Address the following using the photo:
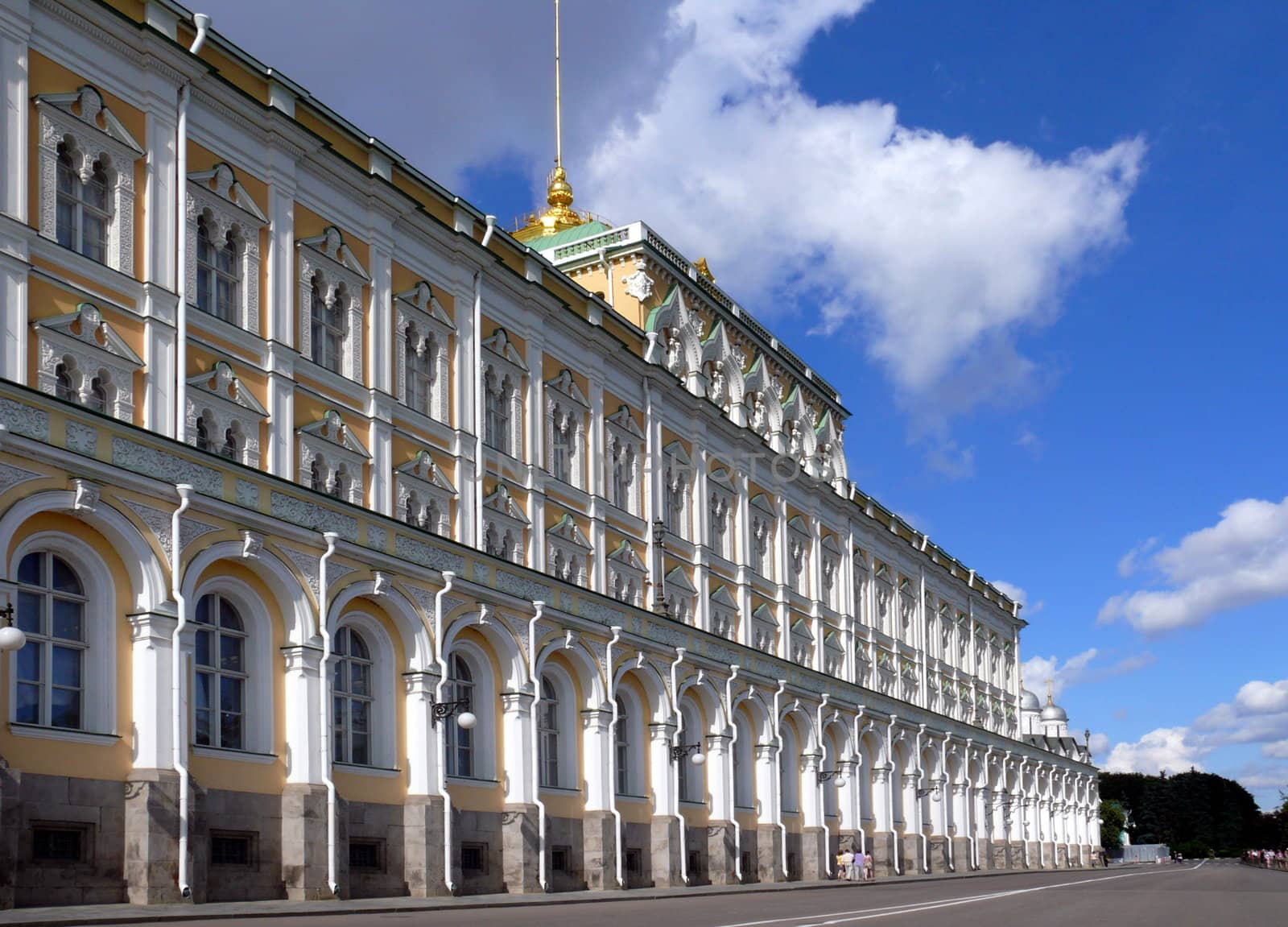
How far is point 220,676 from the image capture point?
25.2m

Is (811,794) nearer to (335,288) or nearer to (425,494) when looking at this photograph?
(425,494)

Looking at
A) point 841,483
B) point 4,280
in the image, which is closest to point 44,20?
point 4,280

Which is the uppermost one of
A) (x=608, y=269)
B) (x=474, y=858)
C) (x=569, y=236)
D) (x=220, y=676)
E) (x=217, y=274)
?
(x=569, y=236)

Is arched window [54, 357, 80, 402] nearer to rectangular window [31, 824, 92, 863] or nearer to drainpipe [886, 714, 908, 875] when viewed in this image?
rectangular window [31, 824, 92, 863]

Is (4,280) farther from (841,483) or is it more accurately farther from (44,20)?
(841,483)

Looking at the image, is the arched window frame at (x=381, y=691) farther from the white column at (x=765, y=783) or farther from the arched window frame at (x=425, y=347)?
the white column at (x=765, y=783)

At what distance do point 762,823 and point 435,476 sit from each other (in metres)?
16.9

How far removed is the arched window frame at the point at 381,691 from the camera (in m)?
28.8

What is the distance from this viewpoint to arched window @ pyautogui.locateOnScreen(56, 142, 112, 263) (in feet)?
86.6

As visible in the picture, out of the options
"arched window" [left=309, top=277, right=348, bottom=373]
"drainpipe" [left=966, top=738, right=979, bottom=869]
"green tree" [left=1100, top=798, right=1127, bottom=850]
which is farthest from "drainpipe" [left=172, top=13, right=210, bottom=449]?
"green tree" [left=1100, top=798, right=1127, bottom=850]

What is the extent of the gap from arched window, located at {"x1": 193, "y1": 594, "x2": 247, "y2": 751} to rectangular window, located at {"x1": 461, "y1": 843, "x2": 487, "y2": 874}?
7.05 m

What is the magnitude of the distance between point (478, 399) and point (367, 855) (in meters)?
12.7

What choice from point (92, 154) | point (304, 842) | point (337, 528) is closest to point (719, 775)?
point (337, 528)

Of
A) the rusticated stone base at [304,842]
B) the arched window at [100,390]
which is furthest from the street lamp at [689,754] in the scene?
the arched window at [100,390]
